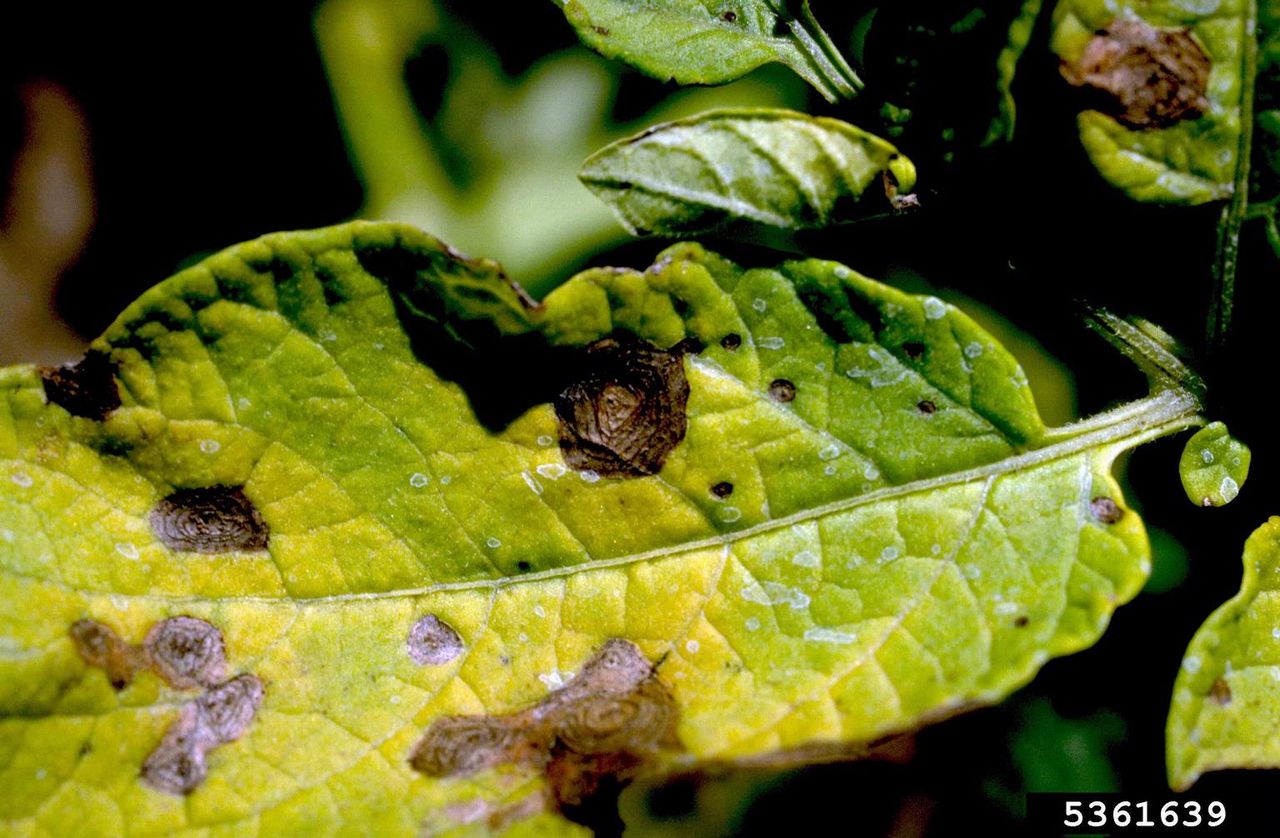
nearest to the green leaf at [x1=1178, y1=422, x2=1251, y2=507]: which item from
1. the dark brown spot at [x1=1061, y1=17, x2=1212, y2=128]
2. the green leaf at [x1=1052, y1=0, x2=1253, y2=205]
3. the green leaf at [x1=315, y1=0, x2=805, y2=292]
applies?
the green leaf at [x1=1052, y1=0, x2=1253, y2=205]

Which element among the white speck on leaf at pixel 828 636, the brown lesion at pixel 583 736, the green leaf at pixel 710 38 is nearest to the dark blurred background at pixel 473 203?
the green leaf at pixel 710 38

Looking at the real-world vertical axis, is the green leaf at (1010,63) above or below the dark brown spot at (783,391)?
above

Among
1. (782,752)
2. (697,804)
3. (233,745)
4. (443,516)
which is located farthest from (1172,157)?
(697,804)

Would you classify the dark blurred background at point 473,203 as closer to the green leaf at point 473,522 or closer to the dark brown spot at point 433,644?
the green leaf at point 473,522

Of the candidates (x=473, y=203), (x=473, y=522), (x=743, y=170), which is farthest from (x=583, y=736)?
(x=473, y=203)

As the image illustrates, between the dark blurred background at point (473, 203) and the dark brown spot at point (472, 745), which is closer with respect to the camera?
the dark brown spot at point (472, 745)

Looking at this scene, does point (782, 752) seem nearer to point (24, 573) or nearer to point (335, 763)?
point (335, 763)
